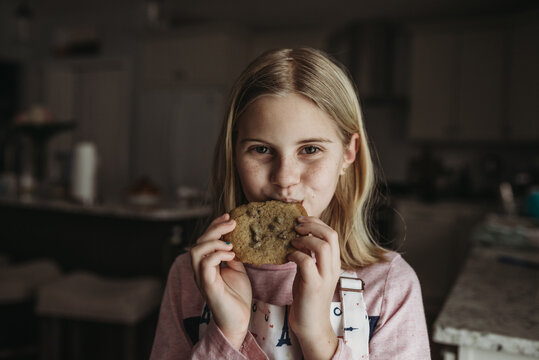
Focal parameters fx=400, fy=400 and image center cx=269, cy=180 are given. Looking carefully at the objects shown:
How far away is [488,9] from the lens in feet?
13.2

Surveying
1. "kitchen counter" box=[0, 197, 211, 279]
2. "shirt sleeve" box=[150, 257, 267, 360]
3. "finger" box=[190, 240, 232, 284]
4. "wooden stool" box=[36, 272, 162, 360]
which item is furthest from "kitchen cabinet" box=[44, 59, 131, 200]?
"finger" box=[190, 240, 232, 284]

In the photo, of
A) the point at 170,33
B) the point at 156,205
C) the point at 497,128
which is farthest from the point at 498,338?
the point at 170,33

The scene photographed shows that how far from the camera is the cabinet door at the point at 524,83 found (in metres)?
3.72

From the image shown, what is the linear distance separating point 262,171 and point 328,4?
3936mm

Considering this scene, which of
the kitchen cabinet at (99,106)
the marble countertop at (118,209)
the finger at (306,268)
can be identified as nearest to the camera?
the finger at (306,268)

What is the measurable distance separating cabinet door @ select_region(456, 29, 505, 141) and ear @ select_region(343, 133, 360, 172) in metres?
3.71

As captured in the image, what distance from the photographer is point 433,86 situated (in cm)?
419

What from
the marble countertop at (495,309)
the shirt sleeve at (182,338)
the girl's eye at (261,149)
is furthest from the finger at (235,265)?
the marble countertop at (495,309)

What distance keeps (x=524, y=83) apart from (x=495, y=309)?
363 centimetres

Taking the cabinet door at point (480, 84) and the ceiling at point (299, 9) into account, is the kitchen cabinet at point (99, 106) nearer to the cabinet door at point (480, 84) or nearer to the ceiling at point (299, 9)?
the ceiling at point (299, 9)

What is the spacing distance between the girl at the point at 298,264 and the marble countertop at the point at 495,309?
0.10m

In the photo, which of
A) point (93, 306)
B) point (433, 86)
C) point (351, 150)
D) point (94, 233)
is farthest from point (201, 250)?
point (433, 86)

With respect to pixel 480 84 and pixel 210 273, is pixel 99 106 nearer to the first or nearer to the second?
pixel 480 84

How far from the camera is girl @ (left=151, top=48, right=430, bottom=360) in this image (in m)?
0.68
